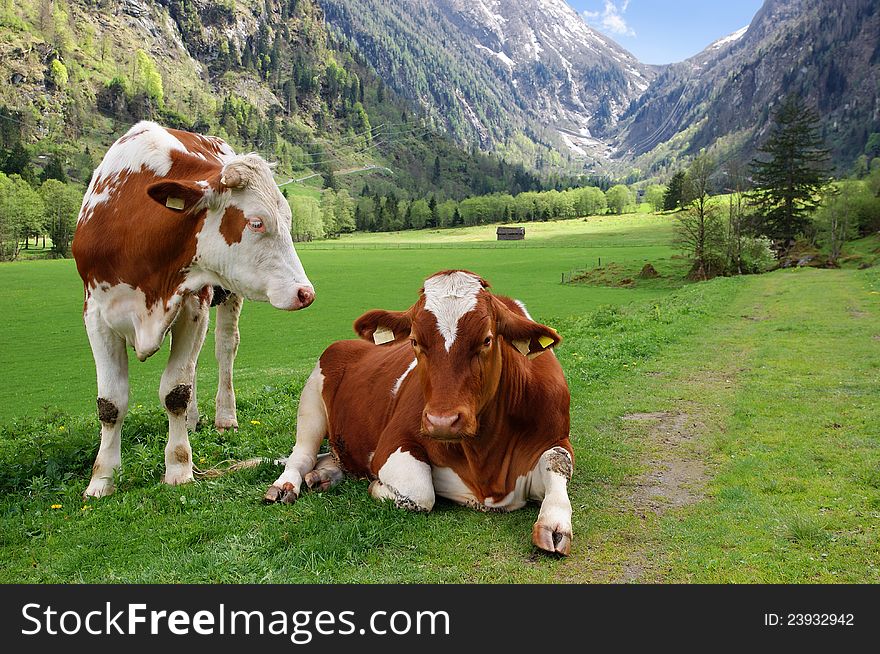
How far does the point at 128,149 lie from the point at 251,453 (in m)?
3.88

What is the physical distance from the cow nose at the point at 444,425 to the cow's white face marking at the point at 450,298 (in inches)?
23.6

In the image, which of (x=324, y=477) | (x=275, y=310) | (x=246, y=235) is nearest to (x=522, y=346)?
(x=324, y=477)

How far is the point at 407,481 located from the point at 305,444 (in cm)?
187

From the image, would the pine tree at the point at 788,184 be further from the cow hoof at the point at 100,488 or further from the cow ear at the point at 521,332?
the cow hoof at the point at 100,488

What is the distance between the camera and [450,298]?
5656 mm

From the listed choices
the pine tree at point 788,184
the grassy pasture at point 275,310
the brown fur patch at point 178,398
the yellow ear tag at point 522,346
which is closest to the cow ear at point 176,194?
the brown fur patch at point 178,398

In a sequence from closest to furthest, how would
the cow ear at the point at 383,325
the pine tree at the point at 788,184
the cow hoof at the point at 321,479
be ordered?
the cow ear at the point at 383,325, the cow hoof at the point at 321,479, the pine tree at the point at 788,184

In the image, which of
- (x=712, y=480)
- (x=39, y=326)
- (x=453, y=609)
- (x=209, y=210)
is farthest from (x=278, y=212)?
(x=39, y=326)

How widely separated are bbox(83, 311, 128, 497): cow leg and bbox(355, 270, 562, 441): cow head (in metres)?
3.50

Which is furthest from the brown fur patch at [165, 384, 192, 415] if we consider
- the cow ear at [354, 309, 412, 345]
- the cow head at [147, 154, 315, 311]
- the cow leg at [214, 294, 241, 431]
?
the cow ear at [354, 309, 412, 345]

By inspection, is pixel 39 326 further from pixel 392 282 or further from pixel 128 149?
pixel 128 149

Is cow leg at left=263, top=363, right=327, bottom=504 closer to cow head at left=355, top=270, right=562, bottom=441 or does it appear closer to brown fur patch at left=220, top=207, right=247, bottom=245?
brown fur patch at left=220, top=207, right=247, bottom=245

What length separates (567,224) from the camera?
17300cm

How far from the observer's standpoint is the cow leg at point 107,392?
736 centimetres
